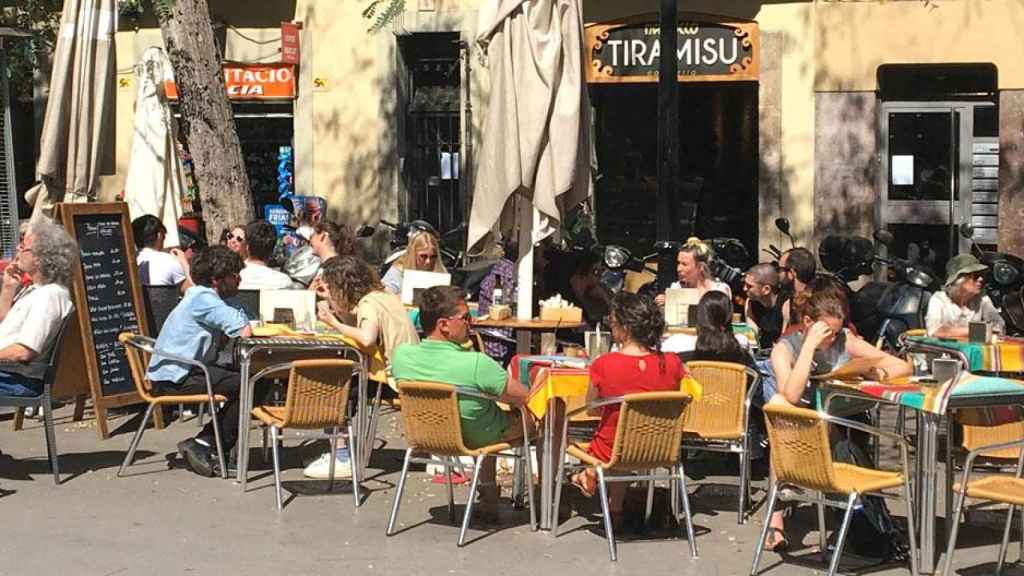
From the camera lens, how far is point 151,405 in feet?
32.6

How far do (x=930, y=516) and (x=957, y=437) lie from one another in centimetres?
115

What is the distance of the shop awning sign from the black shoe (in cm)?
929

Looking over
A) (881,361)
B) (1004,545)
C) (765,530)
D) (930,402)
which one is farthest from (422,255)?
(1004,545)

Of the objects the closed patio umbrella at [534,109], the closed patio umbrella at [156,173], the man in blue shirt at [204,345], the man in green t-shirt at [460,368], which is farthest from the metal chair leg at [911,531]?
the closed patio umbrella at [156,173]

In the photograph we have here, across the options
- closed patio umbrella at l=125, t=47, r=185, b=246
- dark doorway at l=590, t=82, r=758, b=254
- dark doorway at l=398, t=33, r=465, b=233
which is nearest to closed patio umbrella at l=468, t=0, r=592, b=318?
closed patio umbrella at l=125, t=47, r=185, b=246

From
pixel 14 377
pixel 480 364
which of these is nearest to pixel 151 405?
pixel 14 377

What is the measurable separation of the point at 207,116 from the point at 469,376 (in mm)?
6615

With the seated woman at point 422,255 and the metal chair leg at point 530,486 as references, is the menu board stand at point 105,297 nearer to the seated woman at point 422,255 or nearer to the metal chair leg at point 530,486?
the seated woman at point 422,255

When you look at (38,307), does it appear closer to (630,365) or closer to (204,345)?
(204,345)

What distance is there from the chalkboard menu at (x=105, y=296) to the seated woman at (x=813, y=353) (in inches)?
200

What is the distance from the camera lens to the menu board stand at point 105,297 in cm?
1146

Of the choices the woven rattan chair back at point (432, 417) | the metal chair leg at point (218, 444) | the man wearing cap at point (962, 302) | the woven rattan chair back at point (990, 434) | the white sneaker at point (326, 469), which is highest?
the man wearing cap at point (962, 302)

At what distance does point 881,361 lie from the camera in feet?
27.1

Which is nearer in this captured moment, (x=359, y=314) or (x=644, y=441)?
(x=644, y=441)
